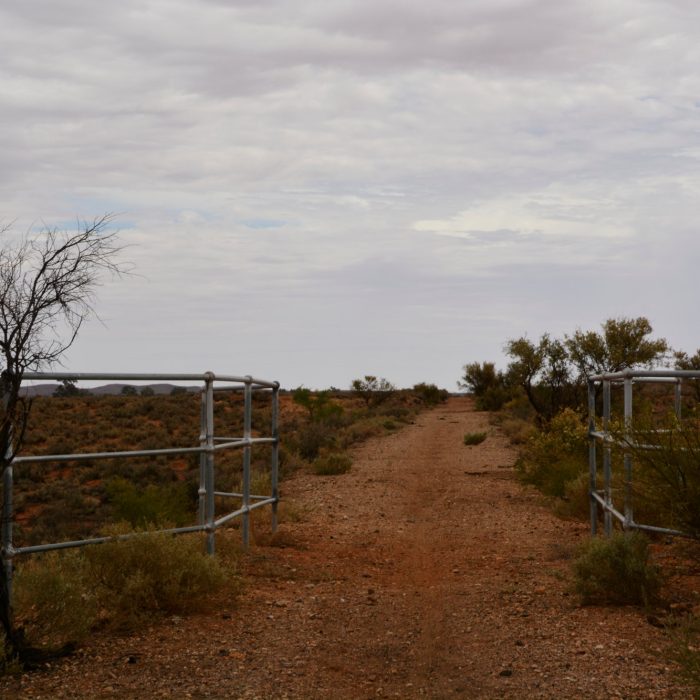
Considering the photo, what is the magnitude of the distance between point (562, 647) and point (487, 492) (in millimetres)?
10618

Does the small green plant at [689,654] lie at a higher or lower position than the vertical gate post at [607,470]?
lower

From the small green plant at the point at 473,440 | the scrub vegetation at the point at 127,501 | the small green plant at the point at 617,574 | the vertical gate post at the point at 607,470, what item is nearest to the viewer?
the scrub vegetation at the point at 127,501

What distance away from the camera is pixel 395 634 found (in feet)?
24.1

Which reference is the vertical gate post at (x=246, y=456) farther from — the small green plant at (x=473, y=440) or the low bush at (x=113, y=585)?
the small green plant at (x=473, y=440)

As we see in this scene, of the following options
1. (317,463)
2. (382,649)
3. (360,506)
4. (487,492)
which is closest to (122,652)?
(382,649)

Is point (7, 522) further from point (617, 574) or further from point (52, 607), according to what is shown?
point (617, 574)

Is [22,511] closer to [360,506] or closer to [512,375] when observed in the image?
[360,506]

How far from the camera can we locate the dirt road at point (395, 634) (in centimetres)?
595

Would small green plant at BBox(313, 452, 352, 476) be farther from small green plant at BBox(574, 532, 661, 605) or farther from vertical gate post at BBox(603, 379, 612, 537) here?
small green plant at BBox(574, 532, 661, 605)

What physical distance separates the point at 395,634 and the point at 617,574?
1959 mm

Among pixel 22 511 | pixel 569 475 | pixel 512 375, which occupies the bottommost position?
pixel 22 511

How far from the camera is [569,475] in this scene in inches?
592

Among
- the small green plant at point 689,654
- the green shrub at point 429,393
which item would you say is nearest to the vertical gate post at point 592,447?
the small green plant at point 689,654

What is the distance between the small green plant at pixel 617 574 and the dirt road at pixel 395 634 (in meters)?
0.19
